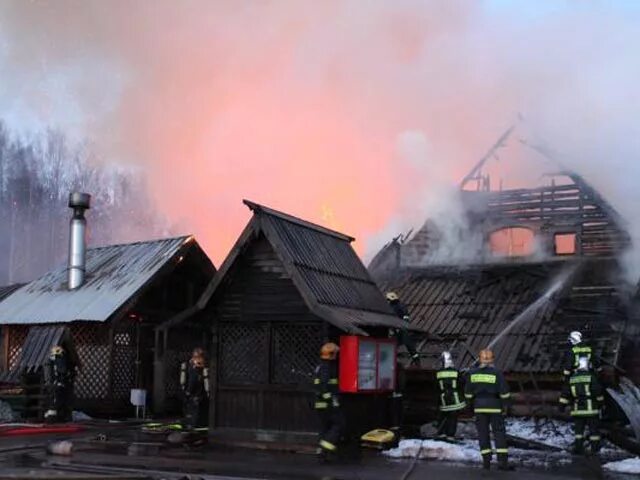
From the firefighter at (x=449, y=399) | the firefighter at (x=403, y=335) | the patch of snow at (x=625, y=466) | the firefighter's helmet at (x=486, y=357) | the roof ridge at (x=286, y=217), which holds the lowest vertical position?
the patch of snow at (x=625, y=466)

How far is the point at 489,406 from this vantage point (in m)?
11.0

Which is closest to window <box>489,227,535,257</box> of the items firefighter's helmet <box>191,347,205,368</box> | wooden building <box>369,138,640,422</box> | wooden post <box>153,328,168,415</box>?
wooden building <box>369,138,640,422</box>

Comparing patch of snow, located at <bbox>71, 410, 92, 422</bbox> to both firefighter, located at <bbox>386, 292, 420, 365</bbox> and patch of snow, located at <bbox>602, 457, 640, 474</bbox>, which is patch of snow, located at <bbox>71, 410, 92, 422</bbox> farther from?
patch of snow, located at <bbox>602, 457, 640, 474</bbox>

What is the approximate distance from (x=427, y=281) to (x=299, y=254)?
28.2 feet

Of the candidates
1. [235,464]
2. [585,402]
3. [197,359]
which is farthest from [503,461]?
[197,359]

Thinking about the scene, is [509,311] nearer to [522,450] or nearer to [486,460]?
[522,450]

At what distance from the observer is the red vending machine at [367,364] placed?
12641mm

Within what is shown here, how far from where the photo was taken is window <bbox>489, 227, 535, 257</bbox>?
855 inches

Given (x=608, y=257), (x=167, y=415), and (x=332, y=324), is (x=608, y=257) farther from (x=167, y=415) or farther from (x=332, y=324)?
(x=167, y=415)

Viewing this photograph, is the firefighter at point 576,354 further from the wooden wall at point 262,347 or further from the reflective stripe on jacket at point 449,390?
the wooden wall at point 262,347

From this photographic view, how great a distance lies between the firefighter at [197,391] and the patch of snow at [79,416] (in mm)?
4534

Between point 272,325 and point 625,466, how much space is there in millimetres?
6143

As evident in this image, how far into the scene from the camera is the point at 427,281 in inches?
835

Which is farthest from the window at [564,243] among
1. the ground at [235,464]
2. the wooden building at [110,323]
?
the wooden building at [110,323]
